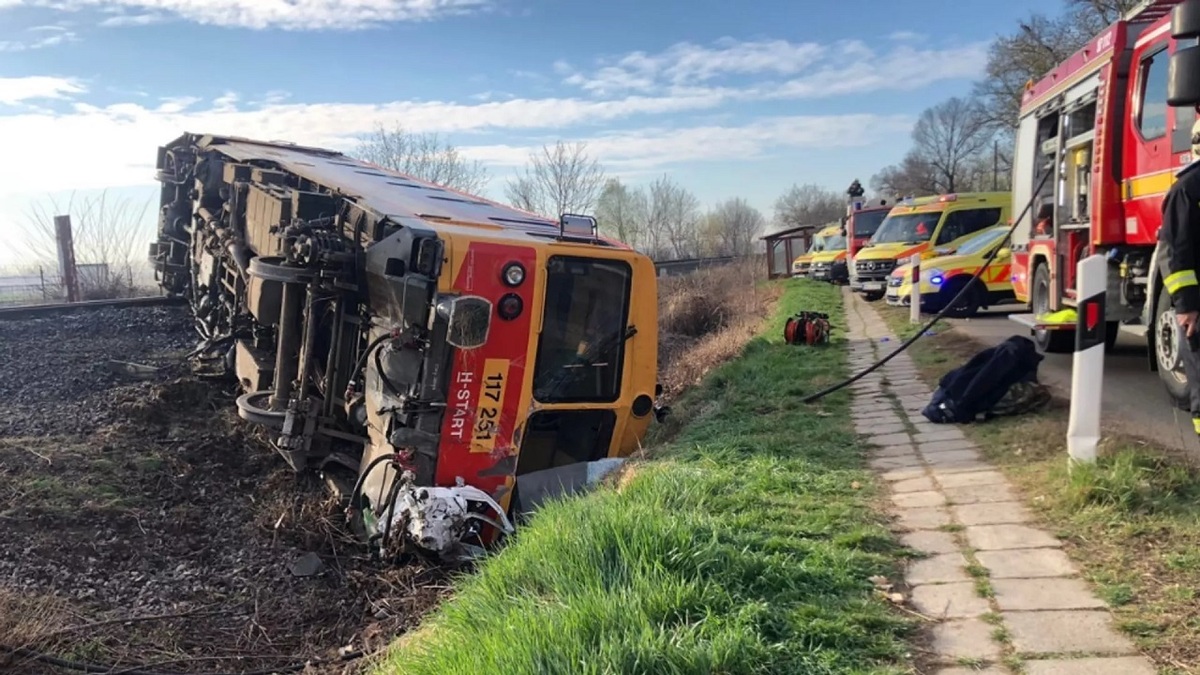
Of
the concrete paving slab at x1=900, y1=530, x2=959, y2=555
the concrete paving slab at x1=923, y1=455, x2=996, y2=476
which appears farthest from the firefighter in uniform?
the concrete paving slab at x1=900, y1=530, x2=959, y2=555

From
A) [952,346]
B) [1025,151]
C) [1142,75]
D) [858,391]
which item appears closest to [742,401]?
[858,391]

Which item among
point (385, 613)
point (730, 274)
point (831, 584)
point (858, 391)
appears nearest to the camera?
point (831, 584)

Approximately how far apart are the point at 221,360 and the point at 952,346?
7.61 meters

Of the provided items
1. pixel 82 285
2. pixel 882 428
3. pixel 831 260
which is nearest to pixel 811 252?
pixel 831 260

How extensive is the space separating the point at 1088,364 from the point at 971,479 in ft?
2.62

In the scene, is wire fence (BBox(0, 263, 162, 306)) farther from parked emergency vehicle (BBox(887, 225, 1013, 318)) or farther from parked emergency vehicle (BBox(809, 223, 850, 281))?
parked emergency vehicle (BBox(809, 223, 850, 281))

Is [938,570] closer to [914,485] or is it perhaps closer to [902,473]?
[914,485]

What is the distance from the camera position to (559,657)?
241cm

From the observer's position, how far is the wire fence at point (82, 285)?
16.9 m

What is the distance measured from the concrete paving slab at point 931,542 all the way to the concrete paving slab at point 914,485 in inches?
25.9

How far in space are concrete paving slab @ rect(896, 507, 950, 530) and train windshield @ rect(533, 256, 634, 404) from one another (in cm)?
228

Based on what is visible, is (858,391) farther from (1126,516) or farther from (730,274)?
(730,274)

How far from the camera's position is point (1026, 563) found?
326cm

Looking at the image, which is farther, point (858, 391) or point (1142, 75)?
point (858, 391)
